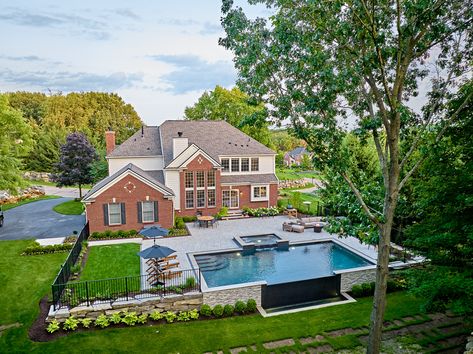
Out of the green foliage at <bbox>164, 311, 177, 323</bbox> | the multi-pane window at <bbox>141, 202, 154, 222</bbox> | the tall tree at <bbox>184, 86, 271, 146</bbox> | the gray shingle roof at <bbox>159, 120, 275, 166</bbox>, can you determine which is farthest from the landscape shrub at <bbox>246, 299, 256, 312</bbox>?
the tall tree at <bbox>184, 86, 271, 146</bbox>

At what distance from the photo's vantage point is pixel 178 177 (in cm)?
2786

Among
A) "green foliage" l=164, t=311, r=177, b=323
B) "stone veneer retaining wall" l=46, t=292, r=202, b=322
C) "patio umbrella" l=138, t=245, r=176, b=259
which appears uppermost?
"patio umbrella" l=138, t=245, r=176, b=259

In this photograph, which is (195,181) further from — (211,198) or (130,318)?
(130,318)

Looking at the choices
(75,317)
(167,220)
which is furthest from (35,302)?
(167,220)

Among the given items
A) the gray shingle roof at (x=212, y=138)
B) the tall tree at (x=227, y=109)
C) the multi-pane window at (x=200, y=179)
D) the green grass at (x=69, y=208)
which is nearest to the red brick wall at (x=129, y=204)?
the multi-pane window at (x=200, y=179)

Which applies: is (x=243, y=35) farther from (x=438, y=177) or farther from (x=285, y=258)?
(x=285, y=258)

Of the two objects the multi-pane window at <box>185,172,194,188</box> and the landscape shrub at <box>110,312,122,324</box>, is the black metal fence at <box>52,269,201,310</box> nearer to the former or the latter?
the landscape shrub at <box>110,312,122,324</box>

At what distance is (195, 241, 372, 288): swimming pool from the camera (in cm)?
1731

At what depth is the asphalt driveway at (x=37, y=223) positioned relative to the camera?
23.7 m

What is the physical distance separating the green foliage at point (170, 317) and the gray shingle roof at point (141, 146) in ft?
60.4

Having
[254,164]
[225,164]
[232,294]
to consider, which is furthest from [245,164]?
[232,294]

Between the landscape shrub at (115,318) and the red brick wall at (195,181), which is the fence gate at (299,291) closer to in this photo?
the landscape shrub at (115,318)

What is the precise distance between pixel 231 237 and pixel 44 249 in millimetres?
11560

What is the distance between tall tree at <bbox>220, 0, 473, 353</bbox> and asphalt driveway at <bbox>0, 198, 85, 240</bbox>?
20.4 metres
